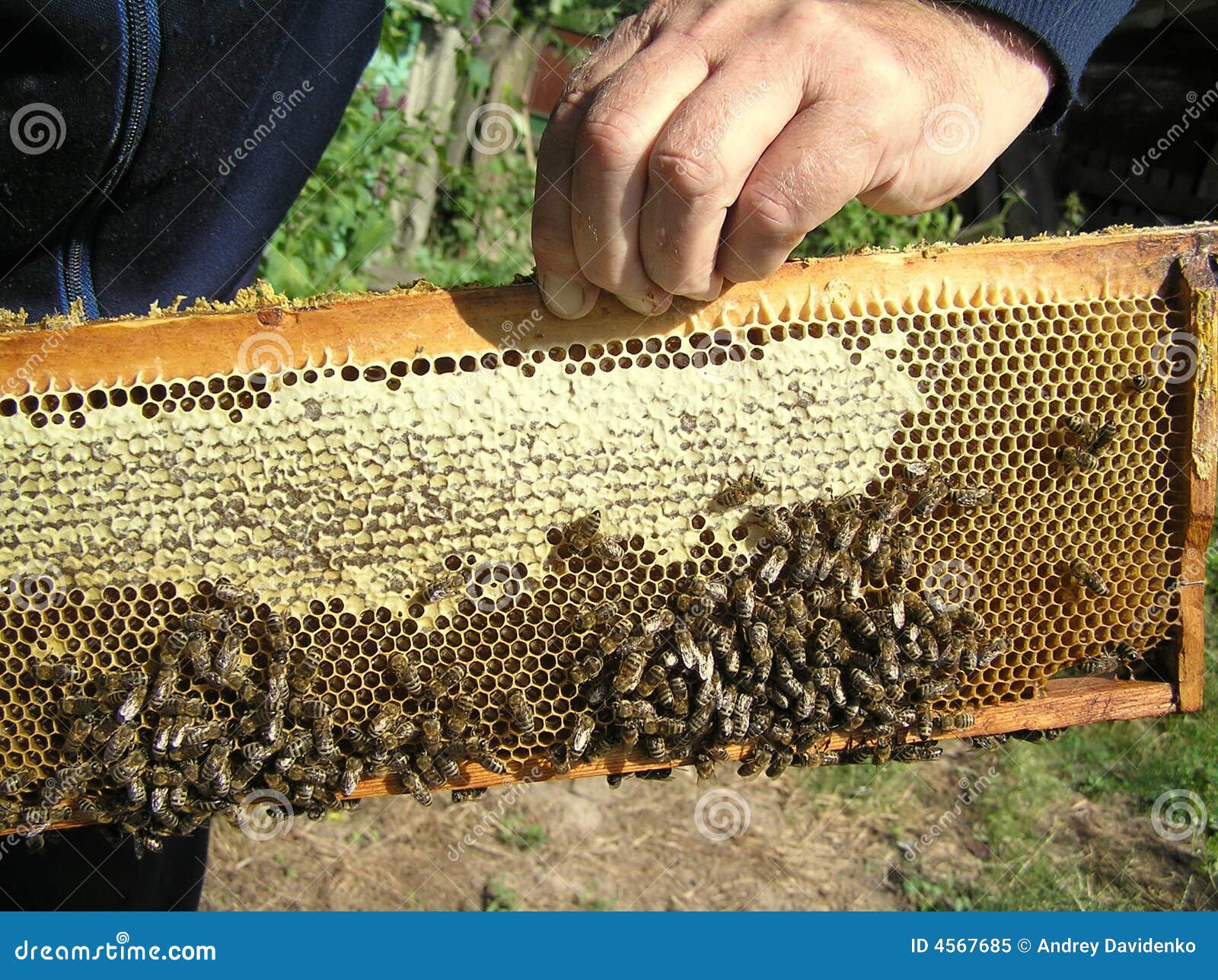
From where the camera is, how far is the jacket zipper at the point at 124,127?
2.55 metres

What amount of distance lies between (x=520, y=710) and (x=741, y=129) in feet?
5.84

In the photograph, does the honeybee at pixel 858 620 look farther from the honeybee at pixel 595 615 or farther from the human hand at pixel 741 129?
the human hand at pixel 741 129

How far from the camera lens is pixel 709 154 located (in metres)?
1.91

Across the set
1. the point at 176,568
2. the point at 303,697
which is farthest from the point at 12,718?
the point at 303,697

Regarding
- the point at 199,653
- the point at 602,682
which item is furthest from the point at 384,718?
the point at 602,682

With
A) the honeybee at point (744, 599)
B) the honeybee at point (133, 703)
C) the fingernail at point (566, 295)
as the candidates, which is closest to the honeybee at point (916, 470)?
the honeybee at point (744, 599)

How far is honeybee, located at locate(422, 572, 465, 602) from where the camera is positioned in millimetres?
2535

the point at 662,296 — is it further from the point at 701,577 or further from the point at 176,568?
the point at 176,568

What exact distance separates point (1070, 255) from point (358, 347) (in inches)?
88.4

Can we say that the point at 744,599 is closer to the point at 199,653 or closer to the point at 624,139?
the point at 624,139

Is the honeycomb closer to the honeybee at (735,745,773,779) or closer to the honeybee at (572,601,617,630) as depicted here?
the honeybee at (572,601,617,630)

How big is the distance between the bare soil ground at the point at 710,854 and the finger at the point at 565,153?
373cm

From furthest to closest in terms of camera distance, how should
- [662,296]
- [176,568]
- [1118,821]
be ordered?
[1118,821] → [176,568] → [662,296]

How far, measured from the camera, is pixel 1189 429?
264 centimetres
